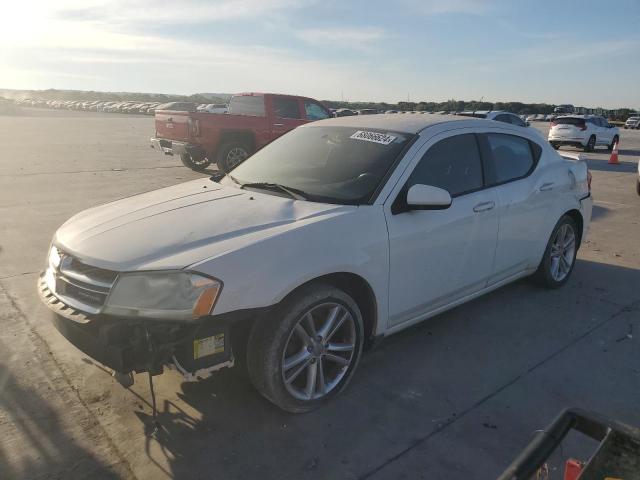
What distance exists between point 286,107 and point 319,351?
10113 mm

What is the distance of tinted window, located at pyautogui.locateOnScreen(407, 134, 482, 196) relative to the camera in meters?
3.59

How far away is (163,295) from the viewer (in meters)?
2.55

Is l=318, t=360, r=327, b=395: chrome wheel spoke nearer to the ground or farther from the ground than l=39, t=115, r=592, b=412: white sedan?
nearer to the ground

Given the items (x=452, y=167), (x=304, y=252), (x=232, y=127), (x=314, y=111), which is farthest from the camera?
(x=314, y=111)

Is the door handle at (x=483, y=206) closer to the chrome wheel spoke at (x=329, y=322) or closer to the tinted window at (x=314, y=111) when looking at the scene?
the chrome wheel spoke at (x=329, y=322)

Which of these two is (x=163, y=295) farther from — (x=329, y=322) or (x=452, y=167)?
(x=452, y=167)

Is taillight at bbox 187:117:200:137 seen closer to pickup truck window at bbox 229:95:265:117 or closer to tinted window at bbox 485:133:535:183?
pickup truck window at bbox 229:95:265:117

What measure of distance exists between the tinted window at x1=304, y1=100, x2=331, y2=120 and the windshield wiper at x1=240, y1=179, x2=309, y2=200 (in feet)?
30.6

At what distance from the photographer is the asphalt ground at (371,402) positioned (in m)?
2.61

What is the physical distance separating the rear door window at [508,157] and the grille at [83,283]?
112 inches

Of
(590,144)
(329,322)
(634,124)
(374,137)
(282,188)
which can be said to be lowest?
(329,322)

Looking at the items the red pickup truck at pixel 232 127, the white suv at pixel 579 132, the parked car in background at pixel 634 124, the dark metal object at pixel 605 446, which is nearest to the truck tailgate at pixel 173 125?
the red pickup truck at pixel 232 127

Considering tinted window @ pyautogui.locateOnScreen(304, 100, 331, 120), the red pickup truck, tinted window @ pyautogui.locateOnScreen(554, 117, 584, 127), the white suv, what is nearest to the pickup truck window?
the red pickup truck

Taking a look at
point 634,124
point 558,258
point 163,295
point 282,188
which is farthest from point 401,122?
point 634,124
